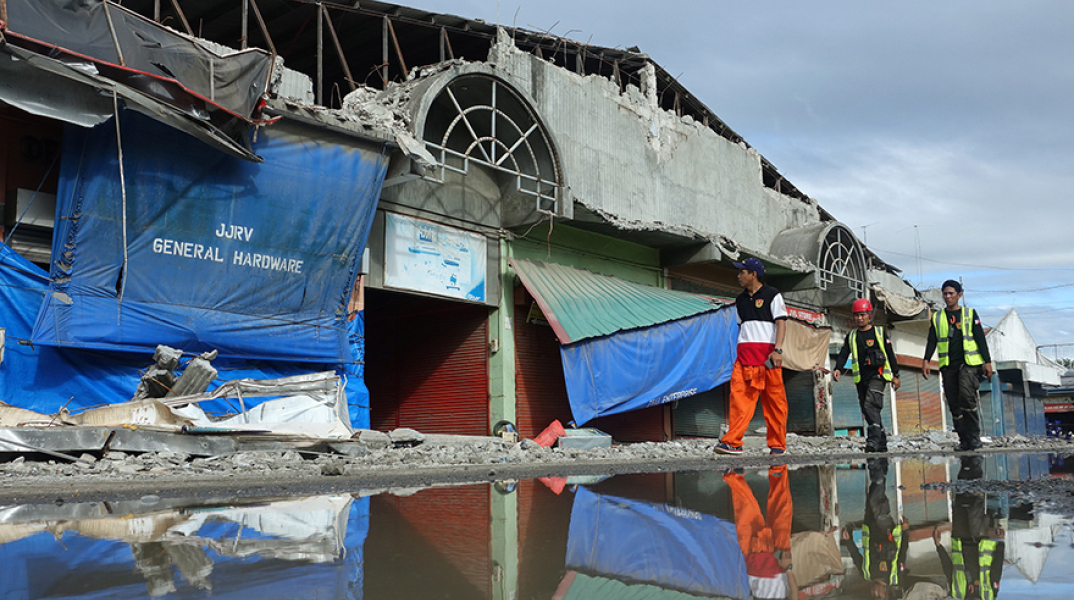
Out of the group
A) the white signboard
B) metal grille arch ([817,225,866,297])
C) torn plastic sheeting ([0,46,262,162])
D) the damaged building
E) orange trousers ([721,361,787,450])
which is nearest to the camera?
orange trousers ([721,361,787,450])

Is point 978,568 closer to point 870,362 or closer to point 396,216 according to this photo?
point 870,362

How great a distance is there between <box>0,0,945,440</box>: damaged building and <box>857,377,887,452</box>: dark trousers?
5023mm

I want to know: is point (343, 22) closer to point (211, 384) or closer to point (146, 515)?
point (211, 384)

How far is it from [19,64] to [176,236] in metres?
2.62

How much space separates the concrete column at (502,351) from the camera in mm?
15570

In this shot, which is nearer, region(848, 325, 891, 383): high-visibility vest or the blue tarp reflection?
the blue tarp reflection

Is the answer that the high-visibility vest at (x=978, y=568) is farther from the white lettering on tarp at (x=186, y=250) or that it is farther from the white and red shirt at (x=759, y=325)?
the white lettering on tarp at (x=186, y=250)

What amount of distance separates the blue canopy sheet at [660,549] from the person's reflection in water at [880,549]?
1.10ft

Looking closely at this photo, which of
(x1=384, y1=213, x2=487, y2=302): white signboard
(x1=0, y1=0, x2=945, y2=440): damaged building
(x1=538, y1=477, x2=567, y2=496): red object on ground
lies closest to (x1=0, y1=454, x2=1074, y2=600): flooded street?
(x1=538, y1=477, x2=567, y2=496): red object on ground

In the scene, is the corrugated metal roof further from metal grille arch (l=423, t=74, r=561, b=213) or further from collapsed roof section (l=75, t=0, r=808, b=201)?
collapsed roof section (l=75, t=0, r=808, b=201)

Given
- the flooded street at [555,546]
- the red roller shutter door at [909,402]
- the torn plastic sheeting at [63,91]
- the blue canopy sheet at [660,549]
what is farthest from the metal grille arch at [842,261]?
the blue canopy sheet at [660,549]

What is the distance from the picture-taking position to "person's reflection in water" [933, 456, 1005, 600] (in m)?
2.17

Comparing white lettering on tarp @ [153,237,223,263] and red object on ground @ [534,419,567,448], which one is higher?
white lettering on tarp @ [153,237,223,263]

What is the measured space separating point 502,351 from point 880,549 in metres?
13.1
